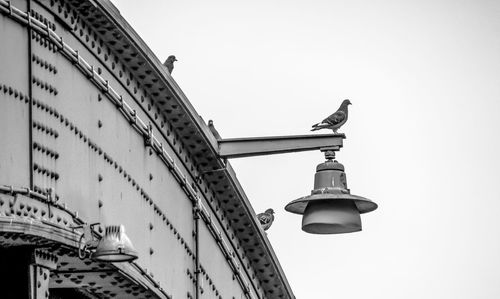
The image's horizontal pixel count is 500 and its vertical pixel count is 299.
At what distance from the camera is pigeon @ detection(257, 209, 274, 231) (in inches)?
859

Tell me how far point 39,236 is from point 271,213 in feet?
33.4

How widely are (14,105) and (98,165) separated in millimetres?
1813

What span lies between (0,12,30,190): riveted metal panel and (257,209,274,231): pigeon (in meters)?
9.24

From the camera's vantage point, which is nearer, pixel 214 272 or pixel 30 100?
pixel 30 100

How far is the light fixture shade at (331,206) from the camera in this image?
51.9 ft

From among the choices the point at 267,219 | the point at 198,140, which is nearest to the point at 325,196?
the point at 198,140

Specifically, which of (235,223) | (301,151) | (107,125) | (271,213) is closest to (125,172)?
(107,125)

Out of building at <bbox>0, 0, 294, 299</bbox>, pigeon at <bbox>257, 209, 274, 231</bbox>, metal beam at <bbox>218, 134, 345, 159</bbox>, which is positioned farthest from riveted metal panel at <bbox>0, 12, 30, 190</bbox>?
pigeon at <bbox>257, 209, 274, 231</bbox>

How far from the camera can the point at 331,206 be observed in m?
15.9

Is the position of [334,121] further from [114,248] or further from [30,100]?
[114,248]

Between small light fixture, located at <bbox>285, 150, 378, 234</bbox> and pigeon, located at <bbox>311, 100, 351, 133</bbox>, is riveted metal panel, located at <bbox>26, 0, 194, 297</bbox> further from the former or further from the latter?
pigeon, located at <bbox>311, 100, 351, 133</bbox>

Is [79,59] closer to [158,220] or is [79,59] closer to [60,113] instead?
[60,113]

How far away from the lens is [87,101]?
14.2 m

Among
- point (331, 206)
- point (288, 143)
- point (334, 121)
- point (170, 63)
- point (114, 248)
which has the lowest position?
point (114, 248)
